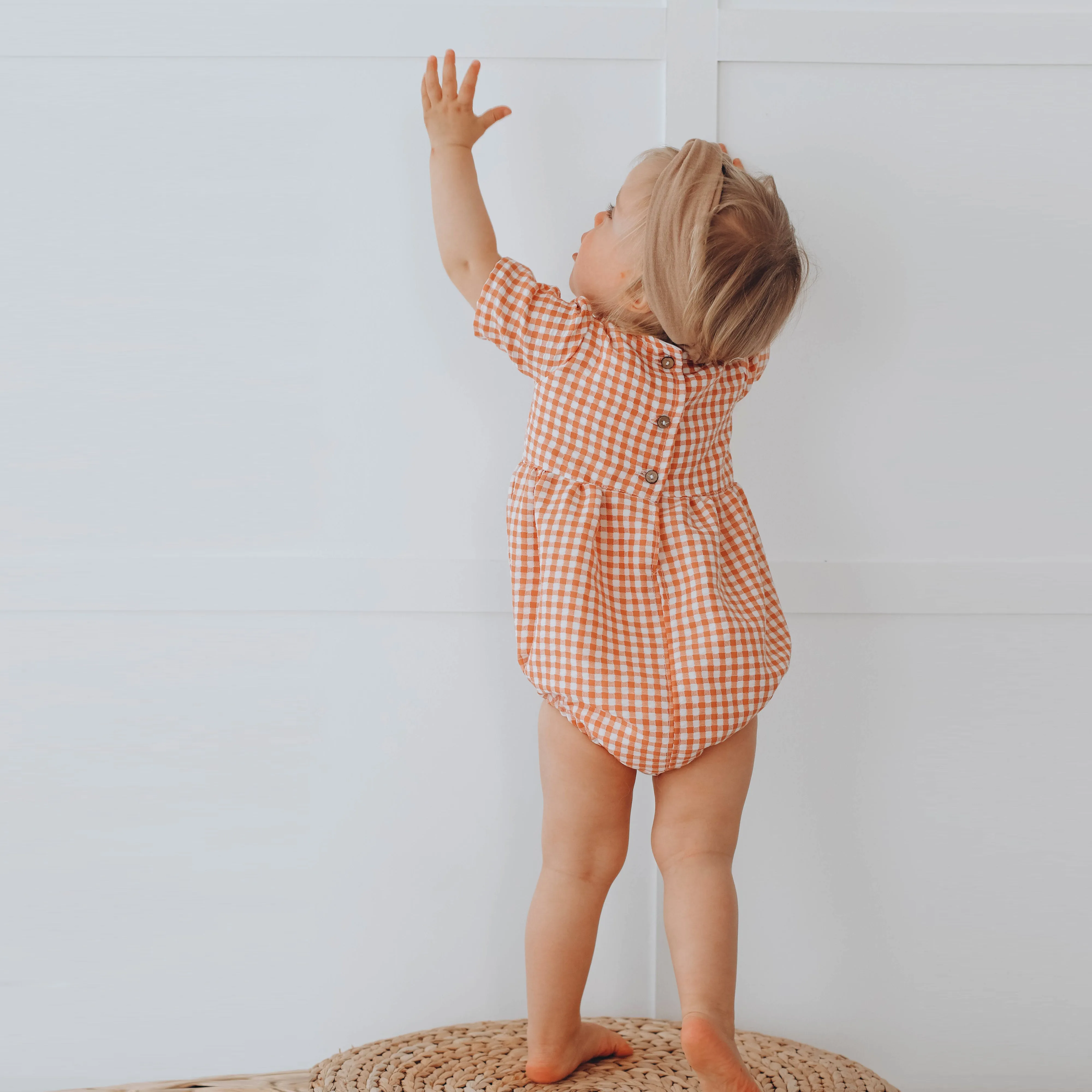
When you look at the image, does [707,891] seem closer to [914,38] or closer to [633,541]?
A: [633,541]

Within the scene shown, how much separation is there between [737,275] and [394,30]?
57cm

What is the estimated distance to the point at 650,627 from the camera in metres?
1.05

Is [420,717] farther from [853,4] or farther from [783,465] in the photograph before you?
[853,4]

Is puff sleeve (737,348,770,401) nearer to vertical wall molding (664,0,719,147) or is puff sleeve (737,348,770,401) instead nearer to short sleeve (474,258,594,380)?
short sleeve (474,258,594,380)

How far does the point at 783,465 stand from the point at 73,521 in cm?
89

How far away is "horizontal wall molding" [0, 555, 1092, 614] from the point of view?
126 centimetres

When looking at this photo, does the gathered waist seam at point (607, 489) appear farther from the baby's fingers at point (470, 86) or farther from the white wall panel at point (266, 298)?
the baby's fingers at point (470, 86)

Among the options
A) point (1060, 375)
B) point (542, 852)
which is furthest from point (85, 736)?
point (1060, 375)

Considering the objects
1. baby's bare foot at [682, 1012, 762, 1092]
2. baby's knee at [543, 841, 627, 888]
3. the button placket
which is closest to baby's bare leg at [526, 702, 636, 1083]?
baby's knee at [543, 841, 627, 888]

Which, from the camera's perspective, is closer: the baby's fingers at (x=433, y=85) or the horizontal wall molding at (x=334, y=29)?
the baby's fingers at (x=433, y=85)

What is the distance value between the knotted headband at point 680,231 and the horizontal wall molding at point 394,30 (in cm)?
32

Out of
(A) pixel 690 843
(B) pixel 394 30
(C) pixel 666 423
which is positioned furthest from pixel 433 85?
(A) pixel 690 843

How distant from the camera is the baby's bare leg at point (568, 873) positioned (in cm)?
107

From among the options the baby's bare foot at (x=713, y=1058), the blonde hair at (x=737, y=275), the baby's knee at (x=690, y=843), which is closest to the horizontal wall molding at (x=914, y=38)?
the blonde hair at (x=737, y=275)
